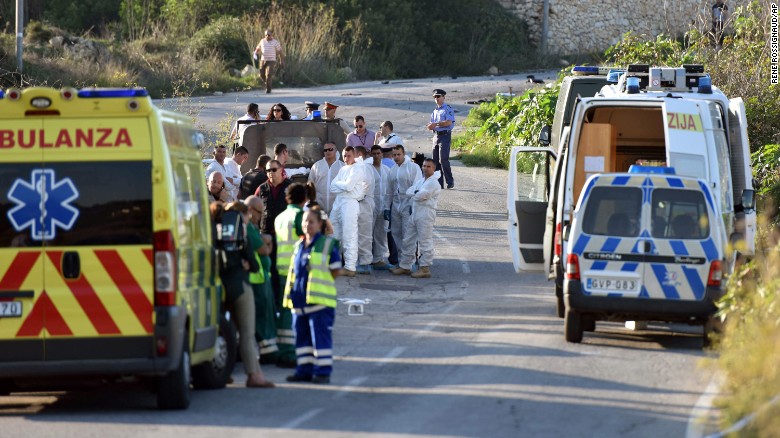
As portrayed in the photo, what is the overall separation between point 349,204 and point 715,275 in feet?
23.0

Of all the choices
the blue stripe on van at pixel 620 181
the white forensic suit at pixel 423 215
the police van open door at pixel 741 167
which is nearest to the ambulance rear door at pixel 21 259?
the blue stripe on van at pixel 620 181

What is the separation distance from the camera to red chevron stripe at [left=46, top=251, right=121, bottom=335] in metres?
10.3

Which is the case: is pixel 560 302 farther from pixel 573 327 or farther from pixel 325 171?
pixel 325 171

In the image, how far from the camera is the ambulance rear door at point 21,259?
407 inches

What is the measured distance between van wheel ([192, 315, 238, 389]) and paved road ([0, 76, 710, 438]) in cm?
14

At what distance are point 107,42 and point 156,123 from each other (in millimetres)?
34446

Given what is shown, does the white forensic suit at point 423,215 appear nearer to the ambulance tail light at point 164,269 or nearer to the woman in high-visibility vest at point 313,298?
the woman in high-visibility vest at point 313,298

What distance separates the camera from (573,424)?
10359mm

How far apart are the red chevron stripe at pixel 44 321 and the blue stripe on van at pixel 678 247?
6.60 meters

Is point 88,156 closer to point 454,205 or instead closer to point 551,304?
point 551,304

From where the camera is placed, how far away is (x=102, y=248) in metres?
10.3

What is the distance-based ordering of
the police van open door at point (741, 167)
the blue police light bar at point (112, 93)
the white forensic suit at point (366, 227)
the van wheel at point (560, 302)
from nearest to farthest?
1. the blue police light bar at point (112, 93)
2. the van wheel at point (560, 302)
3. the police van open door at point (741, 167)
4. the white forensic suit at point (366, 227)

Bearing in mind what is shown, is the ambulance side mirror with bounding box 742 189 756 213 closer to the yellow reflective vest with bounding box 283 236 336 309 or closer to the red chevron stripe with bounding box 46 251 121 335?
the yellow reflective vest with bounding box 283 236 336 309

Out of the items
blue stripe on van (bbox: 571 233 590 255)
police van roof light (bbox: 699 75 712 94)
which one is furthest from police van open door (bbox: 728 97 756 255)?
blue stripe on van (bbox: 571 233 590 255)
